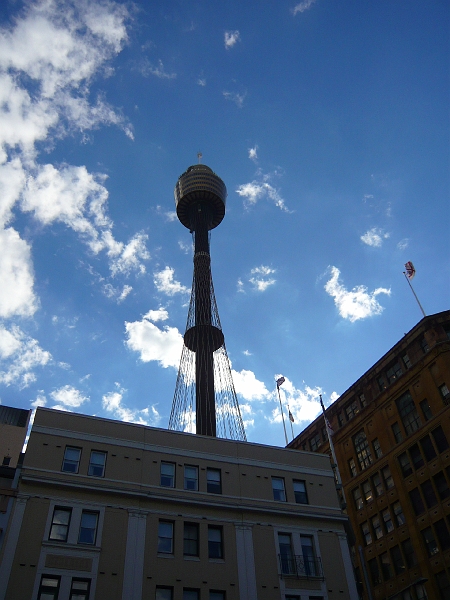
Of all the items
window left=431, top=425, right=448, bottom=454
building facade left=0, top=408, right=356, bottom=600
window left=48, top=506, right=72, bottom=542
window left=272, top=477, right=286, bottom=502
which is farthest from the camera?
window left=431, top=425, right=448, bottom=454

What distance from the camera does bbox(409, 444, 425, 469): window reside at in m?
57.2

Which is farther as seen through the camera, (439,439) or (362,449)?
(362,449)

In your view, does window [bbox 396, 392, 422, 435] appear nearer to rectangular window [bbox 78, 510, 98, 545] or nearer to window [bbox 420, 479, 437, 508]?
window [bbox 420, 479, 437, 508]

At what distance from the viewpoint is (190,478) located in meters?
36.6

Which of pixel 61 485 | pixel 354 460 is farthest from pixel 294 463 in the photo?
pixel 354 460

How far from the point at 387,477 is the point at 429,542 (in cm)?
931

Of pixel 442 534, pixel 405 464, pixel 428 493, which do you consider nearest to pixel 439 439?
pixel 428 493

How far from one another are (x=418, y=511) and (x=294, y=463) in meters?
22.6

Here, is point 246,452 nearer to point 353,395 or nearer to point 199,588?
point 199,588

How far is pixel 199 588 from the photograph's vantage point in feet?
105

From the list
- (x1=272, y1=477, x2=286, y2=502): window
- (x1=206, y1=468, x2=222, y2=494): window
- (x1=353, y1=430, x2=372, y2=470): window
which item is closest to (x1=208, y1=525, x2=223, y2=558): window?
(x1=206, y1=468, x2=222, y2=494): window

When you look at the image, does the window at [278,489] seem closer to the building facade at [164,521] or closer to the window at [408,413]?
the building facade at [164,521]

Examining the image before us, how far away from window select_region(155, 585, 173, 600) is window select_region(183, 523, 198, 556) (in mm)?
2221

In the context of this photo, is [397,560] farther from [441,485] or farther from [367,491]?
[441,485]
